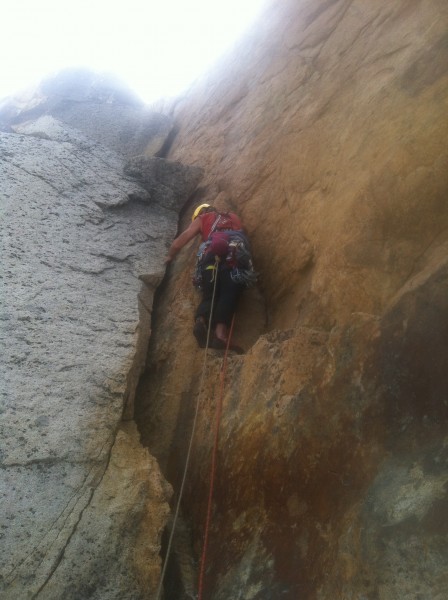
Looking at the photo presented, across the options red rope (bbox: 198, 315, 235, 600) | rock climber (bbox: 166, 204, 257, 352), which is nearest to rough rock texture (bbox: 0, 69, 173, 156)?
rock climber (bbox: 166, 204, 257, 352)

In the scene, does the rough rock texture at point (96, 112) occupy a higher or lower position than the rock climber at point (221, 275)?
higher

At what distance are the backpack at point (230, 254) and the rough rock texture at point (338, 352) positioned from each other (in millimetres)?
214

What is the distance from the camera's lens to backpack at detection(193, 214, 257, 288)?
14.6ft

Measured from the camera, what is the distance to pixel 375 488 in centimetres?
249

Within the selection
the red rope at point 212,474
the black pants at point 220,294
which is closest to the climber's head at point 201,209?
the black pants at point 220,294

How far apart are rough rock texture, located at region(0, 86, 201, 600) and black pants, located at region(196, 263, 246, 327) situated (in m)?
0.56

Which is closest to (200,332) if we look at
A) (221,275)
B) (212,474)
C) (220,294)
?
(220,294)

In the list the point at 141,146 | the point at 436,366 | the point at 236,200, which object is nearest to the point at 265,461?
the point at 436,366

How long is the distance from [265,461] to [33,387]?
172 cm

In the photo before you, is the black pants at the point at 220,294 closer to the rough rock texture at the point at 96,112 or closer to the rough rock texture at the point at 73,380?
the rough rock texture at the point at 73,380

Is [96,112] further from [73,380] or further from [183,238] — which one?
[73,380]

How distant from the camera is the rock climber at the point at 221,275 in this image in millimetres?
4297

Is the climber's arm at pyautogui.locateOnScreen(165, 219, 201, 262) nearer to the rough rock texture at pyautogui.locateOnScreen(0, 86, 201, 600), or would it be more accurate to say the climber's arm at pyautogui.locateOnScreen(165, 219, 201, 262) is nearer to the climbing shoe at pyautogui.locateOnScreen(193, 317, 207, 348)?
the rough rock texture at pyautogui.locateOnScreen(0, 86, 201, 600)

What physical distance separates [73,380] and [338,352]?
195cm
